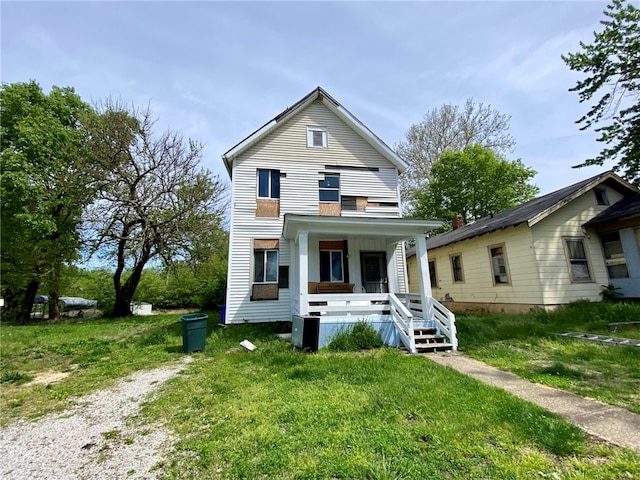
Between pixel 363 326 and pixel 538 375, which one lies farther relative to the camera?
pixel 363 326

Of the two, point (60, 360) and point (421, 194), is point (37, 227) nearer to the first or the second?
point (60, 360)

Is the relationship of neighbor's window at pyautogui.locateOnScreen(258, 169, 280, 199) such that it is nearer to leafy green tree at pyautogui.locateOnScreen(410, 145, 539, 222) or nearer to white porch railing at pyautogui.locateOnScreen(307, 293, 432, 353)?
white porch railing at pyautogui.locateOnScreen(307, 293, 432, 353)

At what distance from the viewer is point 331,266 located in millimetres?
11094

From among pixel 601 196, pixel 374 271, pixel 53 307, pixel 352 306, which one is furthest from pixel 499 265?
pixel 53 307

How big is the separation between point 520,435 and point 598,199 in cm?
1306

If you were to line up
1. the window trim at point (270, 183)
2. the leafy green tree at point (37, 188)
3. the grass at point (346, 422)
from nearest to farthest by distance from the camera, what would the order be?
1. the grass at point (346, 422)
2. the window trim at point (270, 183)
3. the leafy green tree at point (37, 188)

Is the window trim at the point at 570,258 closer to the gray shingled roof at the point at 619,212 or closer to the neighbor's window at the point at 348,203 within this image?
the gray shingled roof at the point at 619,212

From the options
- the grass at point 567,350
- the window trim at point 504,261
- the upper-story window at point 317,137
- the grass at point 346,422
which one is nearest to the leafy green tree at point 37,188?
the upper-story window at point 317,137

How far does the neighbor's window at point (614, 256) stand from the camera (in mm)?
10406

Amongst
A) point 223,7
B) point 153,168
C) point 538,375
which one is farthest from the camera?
point 153,168

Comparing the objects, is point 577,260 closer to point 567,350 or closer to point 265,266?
point 567,350

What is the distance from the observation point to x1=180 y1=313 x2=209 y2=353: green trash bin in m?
7.88

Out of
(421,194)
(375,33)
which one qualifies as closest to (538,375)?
(375,33)

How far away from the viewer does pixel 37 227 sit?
15469 millimetres
